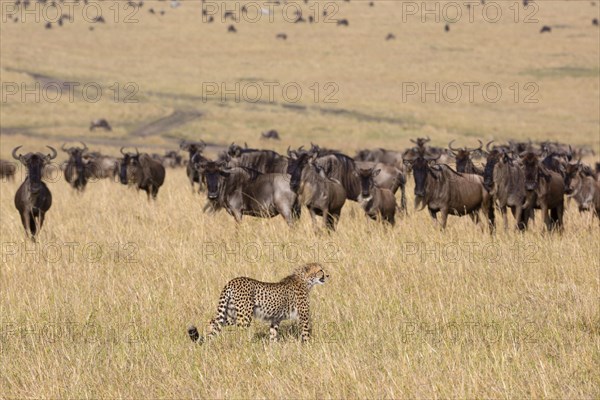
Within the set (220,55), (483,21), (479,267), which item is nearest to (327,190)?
(479,267)

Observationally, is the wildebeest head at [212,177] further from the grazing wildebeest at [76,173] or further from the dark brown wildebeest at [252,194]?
the grazing wildebeest at [76,173]

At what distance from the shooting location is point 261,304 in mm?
6973

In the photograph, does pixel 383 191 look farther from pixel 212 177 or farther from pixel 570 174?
pixel 570 174

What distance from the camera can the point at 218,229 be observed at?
46.1ft

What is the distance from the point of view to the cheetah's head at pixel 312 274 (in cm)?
740

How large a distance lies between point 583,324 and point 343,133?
46.6m

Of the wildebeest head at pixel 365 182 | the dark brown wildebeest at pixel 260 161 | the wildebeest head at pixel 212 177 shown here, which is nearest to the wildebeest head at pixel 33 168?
the wildebeest head at pixel 212 177

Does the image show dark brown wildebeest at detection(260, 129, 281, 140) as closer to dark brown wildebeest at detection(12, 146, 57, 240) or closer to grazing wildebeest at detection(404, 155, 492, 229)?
grazing wildebeest at detection(404, 155, 492, 229)

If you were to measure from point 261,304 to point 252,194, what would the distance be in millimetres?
7669

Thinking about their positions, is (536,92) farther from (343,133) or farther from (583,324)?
(583,324)

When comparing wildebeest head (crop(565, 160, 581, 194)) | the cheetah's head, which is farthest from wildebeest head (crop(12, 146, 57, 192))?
wildebeest head (crop(565, 160, 581, 194))

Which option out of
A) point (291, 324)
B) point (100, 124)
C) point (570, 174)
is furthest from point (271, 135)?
point (291, 324)

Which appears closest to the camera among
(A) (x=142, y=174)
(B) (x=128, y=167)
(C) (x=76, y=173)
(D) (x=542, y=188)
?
(D) (x=542, y=188)

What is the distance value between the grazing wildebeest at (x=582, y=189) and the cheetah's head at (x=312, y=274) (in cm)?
901
